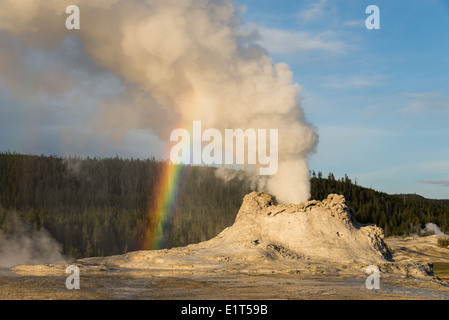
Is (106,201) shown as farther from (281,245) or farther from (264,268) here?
(264,268)

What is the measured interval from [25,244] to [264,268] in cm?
5686

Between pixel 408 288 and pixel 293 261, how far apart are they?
10.7 meters

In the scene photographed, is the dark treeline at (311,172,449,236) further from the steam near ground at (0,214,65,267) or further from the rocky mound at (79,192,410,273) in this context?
the rocky mound at (79,192,410,273)

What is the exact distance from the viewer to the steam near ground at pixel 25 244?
72.1 meters

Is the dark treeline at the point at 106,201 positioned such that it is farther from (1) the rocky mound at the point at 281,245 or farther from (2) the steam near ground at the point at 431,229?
(2) the steam near ground at the point at 431,229

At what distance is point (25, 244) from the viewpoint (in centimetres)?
8106

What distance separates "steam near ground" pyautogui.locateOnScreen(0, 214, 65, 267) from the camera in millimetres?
72125

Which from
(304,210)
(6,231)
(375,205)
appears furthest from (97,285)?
(375,205)

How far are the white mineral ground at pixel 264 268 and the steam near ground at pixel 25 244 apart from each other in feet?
114

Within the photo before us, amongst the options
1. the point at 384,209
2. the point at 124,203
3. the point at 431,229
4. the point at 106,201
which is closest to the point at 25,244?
the point at 106,201

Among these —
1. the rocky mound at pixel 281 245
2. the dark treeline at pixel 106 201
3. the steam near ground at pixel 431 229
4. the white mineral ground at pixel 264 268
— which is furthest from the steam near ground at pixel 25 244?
the steam near ground at pixel 431 229

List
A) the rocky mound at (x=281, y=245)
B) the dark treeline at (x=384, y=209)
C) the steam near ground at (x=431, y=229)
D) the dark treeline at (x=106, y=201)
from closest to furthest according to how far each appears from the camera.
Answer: the rocky mound at (x=281, y=245), the dark treeline at (x=106, y=201), the steam near ground at (x=431, y=229), the dark treeline at (x=384, y=209)
